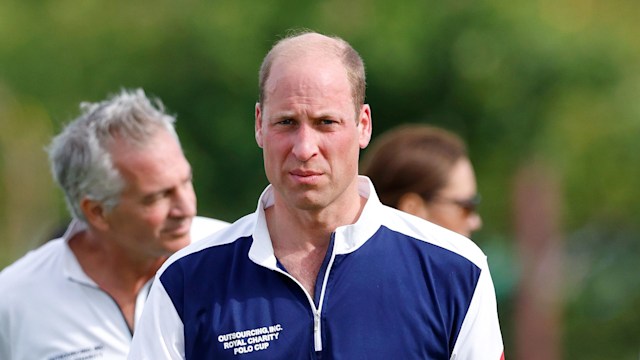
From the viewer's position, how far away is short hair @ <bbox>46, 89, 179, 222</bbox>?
618cm

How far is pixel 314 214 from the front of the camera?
4422 millimetres

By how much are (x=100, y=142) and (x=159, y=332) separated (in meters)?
2.02

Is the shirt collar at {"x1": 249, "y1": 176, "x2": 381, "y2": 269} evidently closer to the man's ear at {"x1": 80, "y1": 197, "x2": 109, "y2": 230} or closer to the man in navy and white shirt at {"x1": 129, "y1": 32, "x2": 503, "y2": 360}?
the man in navy and white shirt at {"x1": 129, "y1": 32, "x2": 503, "y2": 360}

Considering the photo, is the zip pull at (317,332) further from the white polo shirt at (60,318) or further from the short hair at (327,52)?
the white polo shirt at (60,318)

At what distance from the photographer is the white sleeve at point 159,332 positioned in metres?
4.36

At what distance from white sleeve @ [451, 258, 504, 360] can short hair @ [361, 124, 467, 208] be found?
2.04 meters

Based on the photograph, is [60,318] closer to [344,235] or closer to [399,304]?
[344,235]

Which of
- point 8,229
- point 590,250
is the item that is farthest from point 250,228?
point 8,229

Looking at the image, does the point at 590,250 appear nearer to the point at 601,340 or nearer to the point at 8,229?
the point at 601,340

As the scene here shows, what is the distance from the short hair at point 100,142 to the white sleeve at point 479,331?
226cm

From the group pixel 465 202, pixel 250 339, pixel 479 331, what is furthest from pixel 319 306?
pixel 465 202

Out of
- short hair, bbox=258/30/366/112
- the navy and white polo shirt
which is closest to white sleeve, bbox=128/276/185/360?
the navy and white polo shirt

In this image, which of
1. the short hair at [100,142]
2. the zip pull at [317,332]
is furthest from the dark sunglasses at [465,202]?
the zip pull at [317,332]

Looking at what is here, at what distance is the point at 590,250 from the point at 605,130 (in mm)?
1464
